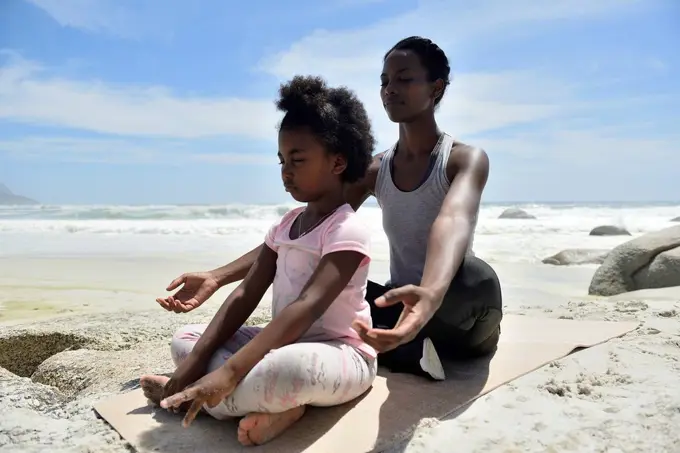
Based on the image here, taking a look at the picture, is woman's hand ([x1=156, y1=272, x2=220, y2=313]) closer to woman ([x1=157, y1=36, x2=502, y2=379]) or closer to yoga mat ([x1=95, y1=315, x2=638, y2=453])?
woman ([x1=157, y1=36, x2=502, y2=379])

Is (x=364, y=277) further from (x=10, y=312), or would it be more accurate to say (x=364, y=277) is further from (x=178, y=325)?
(x=10, y=312)

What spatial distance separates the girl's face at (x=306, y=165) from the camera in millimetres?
→ 2072

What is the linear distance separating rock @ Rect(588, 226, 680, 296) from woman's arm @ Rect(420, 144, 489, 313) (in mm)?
3767

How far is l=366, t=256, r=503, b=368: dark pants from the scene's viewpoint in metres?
2.22

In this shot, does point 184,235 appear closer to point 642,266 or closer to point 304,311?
point 642,266

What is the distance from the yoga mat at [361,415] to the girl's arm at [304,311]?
11.0 inches

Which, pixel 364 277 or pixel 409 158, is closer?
pixel 364 277

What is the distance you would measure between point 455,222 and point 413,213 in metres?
0.42

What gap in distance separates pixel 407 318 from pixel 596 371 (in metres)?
1.23

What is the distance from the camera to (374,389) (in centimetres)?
217

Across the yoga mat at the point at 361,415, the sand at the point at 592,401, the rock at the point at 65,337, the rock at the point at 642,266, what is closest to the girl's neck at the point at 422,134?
the yoga mat at the point at 361,415

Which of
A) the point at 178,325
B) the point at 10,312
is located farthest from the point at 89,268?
the point at 178,325

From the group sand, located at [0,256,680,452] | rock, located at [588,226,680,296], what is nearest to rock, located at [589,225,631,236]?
rock, located at [588,226,680,296]

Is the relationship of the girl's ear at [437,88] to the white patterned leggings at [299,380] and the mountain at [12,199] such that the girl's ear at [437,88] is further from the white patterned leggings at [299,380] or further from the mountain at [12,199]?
the mountain at [12,199]
